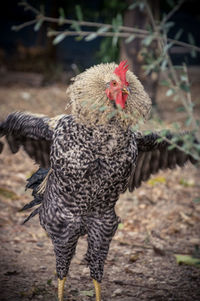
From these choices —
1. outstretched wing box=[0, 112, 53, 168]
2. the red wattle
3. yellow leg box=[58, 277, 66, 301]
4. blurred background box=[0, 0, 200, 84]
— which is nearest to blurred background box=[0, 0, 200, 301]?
yellow leg box=[58, 277, 66, 301]

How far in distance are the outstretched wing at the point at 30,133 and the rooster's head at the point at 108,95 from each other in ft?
1.83

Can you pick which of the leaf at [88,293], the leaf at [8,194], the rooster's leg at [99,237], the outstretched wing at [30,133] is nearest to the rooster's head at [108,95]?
the outstretched wing at [30,133]

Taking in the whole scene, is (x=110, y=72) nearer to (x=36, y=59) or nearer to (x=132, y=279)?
(x=132, y=279)

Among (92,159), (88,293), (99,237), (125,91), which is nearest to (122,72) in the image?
(125,91)

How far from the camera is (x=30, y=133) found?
324 cm

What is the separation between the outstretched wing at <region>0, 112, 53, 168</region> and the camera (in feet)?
10.4

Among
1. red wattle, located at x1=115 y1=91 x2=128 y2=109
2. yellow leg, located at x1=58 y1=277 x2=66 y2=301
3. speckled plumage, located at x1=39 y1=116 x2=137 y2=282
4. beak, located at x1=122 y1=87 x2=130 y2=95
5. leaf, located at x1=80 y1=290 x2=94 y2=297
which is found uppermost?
beak, located at x1=122 y1=87 x2=130 y2=95

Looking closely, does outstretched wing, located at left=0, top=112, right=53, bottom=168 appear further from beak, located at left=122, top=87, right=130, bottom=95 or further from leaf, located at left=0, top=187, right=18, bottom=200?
leaf, located at left=0, top=187, right=18, bottom=200

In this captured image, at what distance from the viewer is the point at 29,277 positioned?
3.38 m

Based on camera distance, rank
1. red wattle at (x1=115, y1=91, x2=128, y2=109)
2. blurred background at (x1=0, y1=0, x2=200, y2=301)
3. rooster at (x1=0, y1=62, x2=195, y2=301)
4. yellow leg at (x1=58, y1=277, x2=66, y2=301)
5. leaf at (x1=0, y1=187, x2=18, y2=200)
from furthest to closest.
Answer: leaf at (x1=0, y1=187, x2=18, y2=200)
yellow leg at (x1=58, y1=277, x2=66, y2=301)
rooster at (x1=0, y1=62, x2=195, y2=301)
red wattle at (x1=115, y1=91, x2=128, y2=109)
blurred background at (x1=0, y1=0, x2=200, y2=301)

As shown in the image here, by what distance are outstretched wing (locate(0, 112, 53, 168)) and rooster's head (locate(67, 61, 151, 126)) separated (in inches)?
22.0

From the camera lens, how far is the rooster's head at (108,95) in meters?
2.51

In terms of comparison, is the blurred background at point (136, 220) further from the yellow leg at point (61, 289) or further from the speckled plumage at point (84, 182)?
the speckled plumage at point (84, 182)

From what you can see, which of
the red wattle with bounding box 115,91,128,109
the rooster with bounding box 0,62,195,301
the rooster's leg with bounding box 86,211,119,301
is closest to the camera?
the red wattle with bounding box 115,91,128,109
